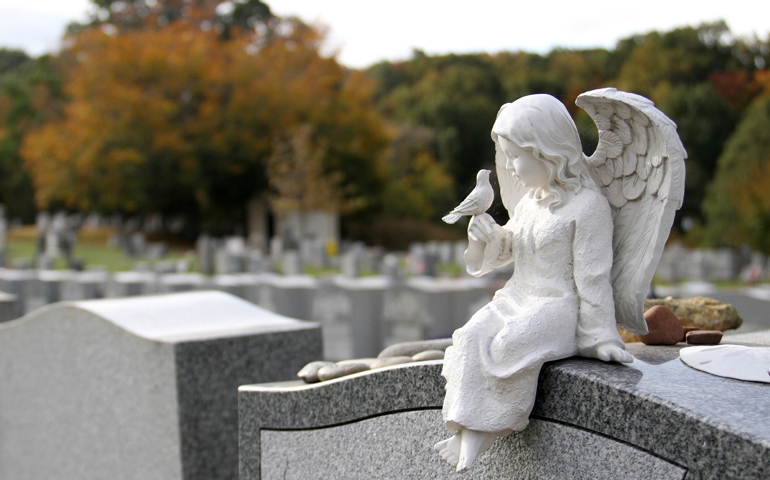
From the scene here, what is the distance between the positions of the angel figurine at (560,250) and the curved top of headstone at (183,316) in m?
1.99

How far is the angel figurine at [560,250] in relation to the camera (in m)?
1.96

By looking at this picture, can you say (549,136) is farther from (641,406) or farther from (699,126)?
(699,126)

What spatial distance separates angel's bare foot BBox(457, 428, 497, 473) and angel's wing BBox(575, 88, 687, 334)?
0.62m

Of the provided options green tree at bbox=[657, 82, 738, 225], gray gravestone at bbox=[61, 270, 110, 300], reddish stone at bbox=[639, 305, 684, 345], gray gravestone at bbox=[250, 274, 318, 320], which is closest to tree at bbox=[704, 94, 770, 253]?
green tree at bbox=[657, 82, 738, 225]

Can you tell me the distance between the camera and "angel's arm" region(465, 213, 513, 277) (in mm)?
2270

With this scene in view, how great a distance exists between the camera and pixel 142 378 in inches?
145

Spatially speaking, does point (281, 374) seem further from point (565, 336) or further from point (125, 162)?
point (125, 162)

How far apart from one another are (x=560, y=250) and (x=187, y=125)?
26200 millimetres

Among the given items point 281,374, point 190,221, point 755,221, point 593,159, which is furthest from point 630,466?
point 190,221

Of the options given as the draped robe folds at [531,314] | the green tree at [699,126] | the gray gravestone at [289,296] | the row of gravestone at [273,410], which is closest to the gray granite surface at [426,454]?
the row of gravestone at [273,410]

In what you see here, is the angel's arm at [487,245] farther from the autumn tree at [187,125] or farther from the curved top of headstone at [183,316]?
the autumn tree at [187,125]

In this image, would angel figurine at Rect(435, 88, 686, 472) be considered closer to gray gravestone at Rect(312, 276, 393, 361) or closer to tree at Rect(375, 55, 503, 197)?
gray gravestone at Rect(312, 276, 393, 361)

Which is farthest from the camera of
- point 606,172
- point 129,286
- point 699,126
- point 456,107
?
point 456,107

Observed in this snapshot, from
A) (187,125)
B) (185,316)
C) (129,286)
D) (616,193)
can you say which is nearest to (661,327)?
(616,193)
